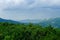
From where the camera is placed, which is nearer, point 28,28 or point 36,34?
point 36,34

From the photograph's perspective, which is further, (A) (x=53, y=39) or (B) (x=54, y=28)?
(B) (x=54, y=28)

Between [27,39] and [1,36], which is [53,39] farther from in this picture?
[1,36]

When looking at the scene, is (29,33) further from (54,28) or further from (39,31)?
(54,28)

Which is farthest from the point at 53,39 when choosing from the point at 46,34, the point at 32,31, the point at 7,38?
the point at 7,38

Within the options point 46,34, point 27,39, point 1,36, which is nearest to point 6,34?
point 1,36

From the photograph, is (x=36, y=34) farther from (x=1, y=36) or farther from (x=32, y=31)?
(x=1, y=36)

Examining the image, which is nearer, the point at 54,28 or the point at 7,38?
the point at 7,38

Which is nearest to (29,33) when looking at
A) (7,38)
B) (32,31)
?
(32,31)
